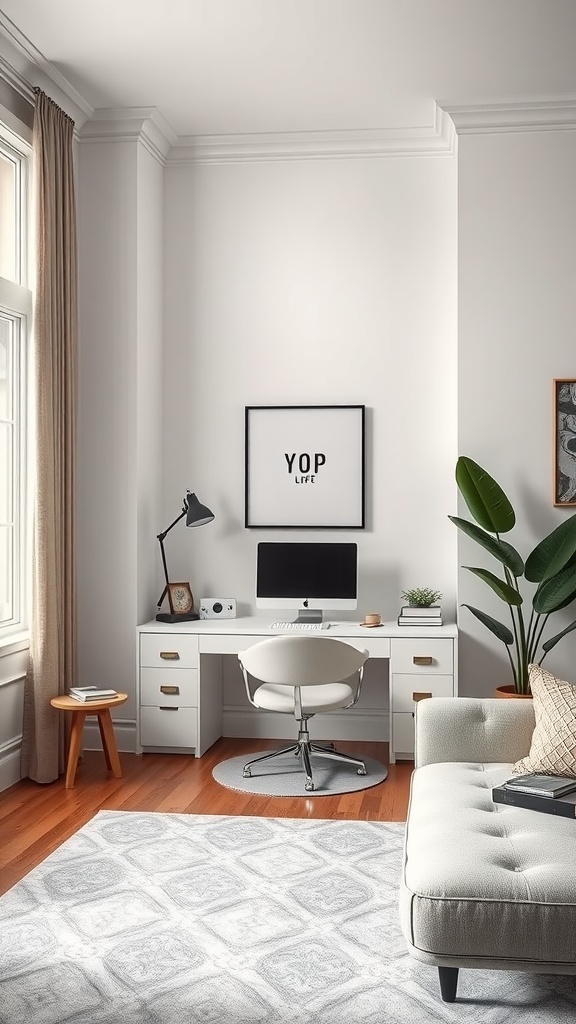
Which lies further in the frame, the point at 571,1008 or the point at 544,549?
the point at 544,549

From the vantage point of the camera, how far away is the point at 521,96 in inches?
177

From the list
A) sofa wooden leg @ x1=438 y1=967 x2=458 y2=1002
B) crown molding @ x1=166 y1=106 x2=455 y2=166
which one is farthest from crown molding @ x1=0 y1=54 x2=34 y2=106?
sofa wooden leg @ x1=438 y1=967 x2=458 y2=1002

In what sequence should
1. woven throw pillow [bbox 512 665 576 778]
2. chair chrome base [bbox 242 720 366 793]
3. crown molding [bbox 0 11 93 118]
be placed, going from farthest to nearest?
chair chrome base [bbox 242 720 366 793] → crown molding [bbox 0 11 93 118] → woven throw pillow [bbox 512 665 576 778]

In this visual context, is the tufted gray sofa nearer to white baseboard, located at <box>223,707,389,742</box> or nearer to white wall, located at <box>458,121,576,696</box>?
white wall, located at <box>458,121,576,696</box>

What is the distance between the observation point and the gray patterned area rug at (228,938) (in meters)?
2.33

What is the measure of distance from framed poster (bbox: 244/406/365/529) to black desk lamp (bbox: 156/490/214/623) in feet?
1.14

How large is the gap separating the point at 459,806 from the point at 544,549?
1899 mm

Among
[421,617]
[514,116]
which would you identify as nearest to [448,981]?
[421,617]

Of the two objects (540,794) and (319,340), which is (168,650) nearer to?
(319,340)

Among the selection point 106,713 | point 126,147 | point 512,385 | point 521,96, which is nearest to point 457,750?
point 106,713

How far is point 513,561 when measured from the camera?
4.30m

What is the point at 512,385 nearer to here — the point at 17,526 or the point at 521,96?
the point at 521,96

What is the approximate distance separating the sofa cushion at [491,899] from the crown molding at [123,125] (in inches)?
150

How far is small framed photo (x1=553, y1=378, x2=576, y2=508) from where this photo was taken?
456cm
